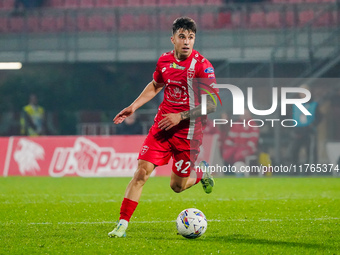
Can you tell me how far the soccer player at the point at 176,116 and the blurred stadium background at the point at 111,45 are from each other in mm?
12792

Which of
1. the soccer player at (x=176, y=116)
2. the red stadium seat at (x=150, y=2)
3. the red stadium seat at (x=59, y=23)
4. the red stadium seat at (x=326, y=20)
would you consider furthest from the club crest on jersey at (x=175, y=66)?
the red stadium seat at (x=150, y=2)

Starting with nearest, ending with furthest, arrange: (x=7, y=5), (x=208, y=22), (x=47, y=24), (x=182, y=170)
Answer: (x=182, y=170)
(x=208, y=22)
(x=47, y=24)
(x=7, y=5)

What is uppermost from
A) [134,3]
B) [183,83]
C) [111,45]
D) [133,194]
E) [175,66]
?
[134,3]

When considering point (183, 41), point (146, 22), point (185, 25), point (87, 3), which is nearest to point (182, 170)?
point (183, 41)

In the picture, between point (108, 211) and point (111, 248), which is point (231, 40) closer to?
point (108, 211)

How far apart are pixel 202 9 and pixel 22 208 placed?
51.3 feet

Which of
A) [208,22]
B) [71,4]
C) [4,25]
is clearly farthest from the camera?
[71,4]

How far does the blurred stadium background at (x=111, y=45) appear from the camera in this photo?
70.3ft

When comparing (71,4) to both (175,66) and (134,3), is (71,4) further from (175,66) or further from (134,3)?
(175,66)

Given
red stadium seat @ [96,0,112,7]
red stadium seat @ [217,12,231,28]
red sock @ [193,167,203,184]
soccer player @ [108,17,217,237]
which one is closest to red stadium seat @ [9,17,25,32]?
red stadium seat @ [96,0,112,7]

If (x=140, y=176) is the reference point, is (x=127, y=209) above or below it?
below

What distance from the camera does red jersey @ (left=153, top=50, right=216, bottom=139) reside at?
5945 mm

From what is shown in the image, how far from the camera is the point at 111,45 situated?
893 inches

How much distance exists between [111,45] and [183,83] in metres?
17.0
